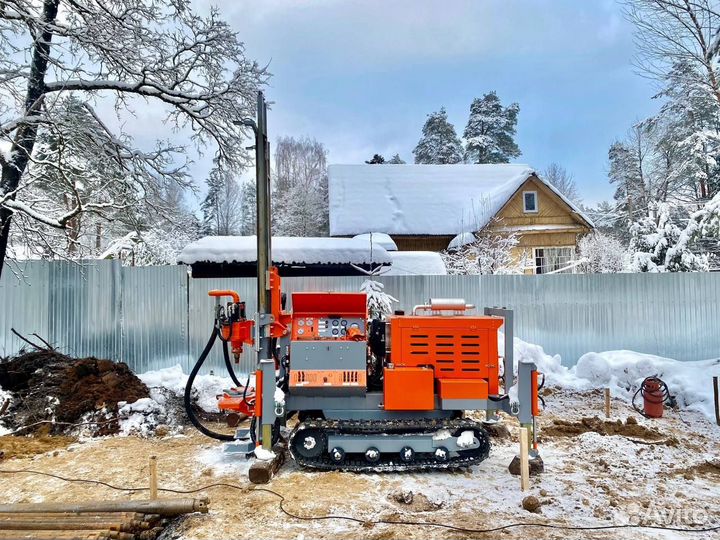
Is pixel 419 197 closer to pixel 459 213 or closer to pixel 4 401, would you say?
pixel 459 213

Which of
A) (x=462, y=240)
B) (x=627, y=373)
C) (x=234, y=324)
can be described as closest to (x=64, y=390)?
(x=234, y=324)

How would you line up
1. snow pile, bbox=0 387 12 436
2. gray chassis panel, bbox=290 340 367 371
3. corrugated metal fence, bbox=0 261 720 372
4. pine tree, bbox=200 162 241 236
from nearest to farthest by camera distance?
1. gray chassis panel, bbox=290 340 367 371
2. snow pile, bbox=0 387 12 436
3. corrugated metal fence, bbox=0 261 720 372
4. pine tree, bbox=200 162 241 236

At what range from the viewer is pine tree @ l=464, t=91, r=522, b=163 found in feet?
128

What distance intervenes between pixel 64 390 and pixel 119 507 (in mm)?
4333

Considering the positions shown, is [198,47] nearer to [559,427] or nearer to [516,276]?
[516,276]

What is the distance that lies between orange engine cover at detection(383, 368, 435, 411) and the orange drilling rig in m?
0.01

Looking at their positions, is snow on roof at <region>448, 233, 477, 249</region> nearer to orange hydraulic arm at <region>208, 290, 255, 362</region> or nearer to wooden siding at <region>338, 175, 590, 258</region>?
wooden siding at <region>338, 175, 590, 258</region>

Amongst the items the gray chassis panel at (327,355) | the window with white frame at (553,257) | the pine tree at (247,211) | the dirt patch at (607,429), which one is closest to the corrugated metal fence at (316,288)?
the dirt patch at (607,429)

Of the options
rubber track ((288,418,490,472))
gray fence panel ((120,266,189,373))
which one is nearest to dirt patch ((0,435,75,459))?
gray fence panel ((120,266,189,373))

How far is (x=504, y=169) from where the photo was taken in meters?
27.0

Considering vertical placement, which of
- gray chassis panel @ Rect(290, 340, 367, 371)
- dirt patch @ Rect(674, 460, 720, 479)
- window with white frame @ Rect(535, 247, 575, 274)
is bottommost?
dirt patch @ Rect(674, 460, 720, 479)

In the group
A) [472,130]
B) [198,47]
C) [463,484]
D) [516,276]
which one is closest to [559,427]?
[463,484]

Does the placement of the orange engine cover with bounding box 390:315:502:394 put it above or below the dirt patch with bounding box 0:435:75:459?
above

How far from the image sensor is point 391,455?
18.1 ft
